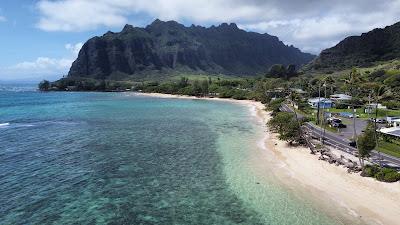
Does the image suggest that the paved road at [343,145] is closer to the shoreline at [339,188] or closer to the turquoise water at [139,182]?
the shoreline at [339,188]

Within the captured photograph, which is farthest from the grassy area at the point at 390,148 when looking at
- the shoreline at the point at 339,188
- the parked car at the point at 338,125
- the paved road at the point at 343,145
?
the parked car at the point at 338,125

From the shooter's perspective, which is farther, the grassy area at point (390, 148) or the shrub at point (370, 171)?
the grassy area at point (390, 148)

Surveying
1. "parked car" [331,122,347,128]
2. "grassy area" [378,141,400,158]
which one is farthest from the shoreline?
"parked car" [331,122,347,128]

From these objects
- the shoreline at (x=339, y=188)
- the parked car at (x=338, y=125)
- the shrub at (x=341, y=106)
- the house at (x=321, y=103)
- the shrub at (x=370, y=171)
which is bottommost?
the shoreline at (x=339, y=188)

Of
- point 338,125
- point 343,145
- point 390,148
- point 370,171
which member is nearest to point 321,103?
point 338,125

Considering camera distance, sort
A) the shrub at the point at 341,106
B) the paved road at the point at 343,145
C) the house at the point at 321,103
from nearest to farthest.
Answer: the paved road at the point at 343,145 < the house at the point at 321,103 < the shrub at the point at 341,106

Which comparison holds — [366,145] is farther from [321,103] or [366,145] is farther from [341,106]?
[341,106]

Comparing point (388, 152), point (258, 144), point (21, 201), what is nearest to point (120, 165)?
point (21, 201)

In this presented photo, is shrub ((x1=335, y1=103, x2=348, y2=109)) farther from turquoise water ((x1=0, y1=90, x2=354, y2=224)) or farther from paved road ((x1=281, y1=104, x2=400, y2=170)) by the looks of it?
turquoise water ((x1=0, y1=90, x2=354, y2=224))
